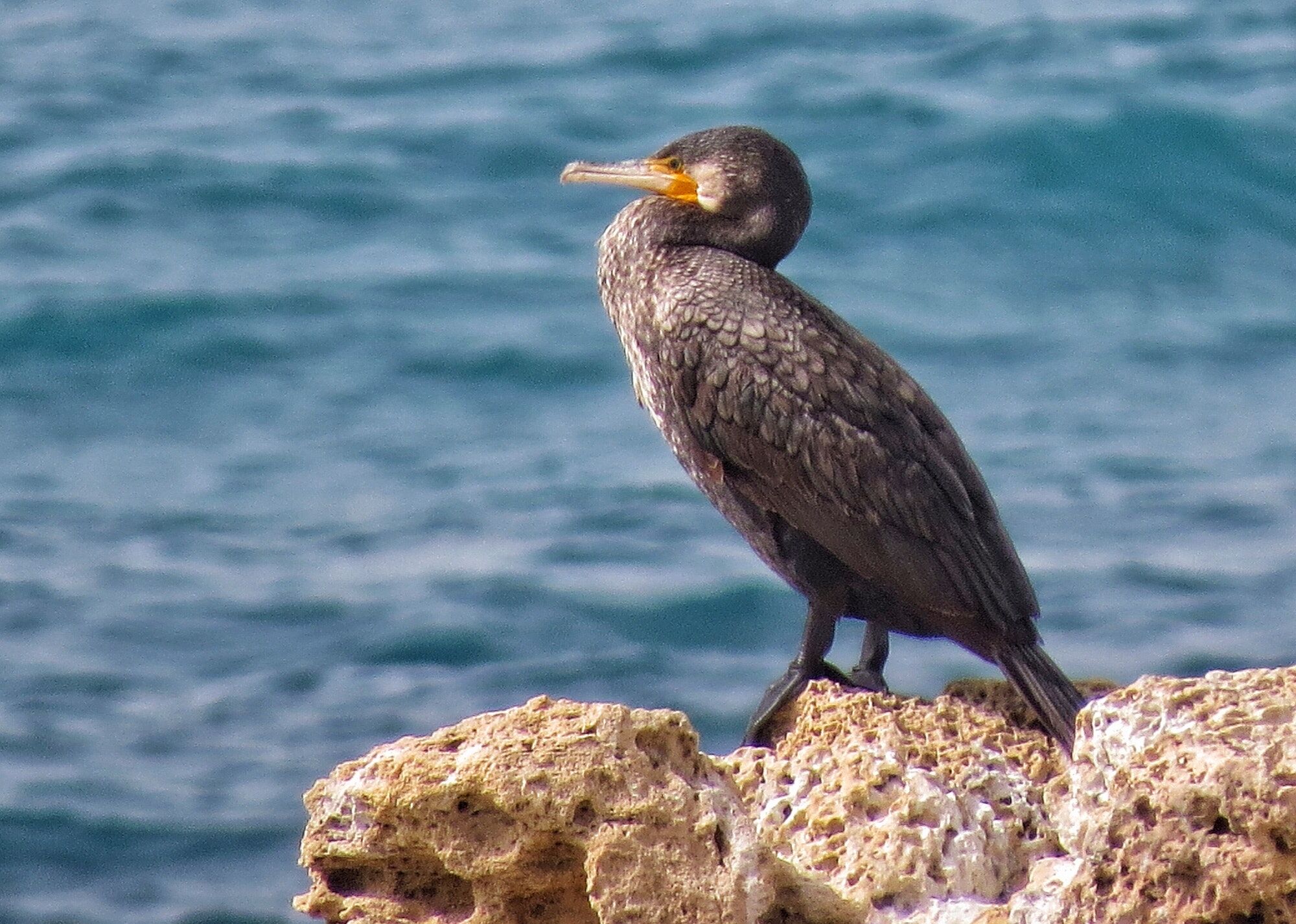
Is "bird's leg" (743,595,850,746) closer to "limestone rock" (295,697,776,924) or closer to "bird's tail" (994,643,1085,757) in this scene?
"bird's tail" (994,643,1085,757)

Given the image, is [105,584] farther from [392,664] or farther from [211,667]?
[392,664]

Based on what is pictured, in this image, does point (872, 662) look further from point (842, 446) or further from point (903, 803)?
point (903, 803)

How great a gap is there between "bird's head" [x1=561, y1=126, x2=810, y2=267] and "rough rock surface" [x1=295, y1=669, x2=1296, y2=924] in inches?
48.8

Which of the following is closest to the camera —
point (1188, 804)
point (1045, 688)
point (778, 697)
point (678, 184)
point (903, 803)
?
point (1188, 804)

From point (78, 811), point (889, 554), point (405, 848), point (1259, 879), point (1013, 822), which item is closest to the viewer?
point (1259, 879)

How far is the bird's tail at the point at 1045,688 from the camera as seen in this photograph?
4.25m

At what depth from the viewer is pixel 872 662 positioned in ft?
15.8

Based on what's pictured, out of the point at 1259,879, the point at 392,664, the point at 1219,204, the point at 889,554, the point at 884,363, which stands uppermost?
the point at 1219,204

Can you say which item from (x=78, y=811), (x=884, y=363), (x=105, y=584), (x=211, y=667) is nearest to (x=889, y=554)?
(x=884, y=363)

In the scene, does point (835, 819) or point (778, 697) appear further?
point (778, 697)

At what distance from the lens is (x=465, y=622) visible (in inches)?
396

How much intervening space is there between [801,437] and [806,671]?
0.51 meters

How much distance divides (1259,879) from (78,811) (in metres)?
6.47

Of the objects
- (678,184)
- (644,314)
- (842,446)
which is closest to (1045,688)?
(842,446)
